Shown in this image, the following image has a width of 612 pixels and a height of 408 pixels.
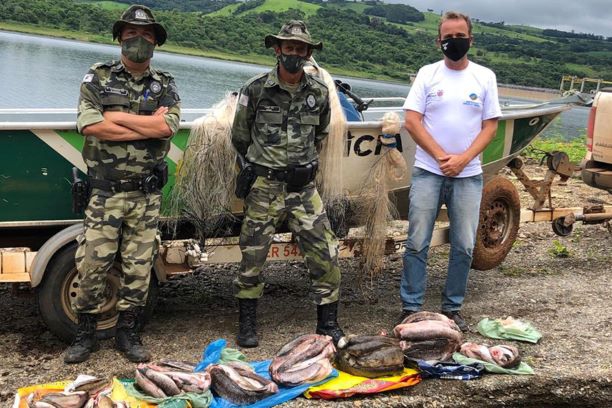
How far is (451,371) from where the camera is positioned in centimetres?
438

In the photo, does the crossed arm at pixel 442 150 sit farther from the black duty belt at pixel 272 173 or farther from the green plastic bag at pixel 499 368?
the green plastic bag at pixel 499 368

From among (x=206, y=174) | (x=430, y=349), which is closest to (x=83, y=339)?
(x=206, y=174)

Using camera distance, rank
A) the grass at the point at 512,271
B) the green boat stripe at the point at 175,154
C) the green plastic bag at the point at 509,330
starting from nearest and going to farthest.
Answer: the green boat stripe at the point at 175,154, the green plastic bag at the point at 509,330, the grass at the point at 512,271

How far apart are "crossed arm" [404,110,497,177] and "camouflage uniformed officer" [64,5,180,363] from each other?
1.62 metres

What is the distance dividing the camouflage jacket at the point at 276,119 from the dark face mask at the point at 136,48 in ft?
2.26

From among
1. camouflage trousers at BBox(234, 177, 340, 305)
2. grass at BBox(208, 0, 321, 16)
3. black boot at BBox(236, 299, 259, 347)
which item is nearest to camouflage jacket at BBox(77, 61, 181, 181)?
camouflage trousers at BBox(234, 177, 340, 305)

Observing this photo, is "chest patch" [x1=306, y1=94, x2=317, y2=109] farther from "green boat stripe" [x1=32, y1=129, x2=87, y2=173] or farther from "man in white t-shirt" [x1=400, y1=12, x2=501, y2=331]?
"green boat stripe" [x1=32, y1=129, x2=87, y2=173]

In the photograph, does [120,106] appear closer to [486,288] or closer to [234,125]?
[234,125]

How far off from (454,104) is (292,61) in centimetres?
119

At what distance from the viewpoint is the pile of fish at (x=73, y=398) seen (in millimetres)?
3617

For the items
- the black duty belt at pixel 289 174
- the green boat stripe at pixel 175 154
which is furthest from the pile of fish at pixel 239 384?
the green boat stripe at pixel 175 154

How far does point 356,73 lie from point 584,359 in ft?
75.4

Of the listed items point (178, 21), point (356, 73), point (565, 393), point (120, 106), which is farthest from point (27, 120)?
point (356, 73)

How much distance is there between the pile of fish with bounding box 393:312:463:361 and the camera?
14.9 ft
